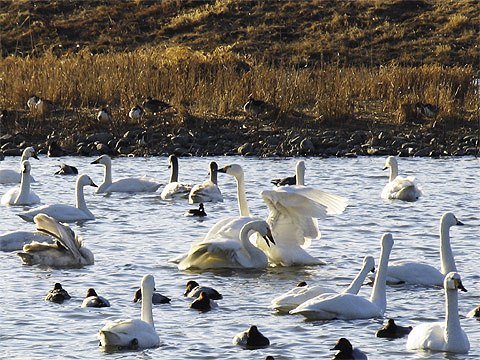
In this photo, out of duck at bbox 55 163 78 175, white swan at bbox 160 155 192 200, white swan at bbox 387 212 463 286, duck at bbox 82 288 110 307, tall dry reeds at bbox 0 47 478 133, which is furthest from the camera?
tall dry reeds at bbox 0 47 478 133

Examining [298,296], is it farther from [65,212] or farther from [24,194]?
[24,194]

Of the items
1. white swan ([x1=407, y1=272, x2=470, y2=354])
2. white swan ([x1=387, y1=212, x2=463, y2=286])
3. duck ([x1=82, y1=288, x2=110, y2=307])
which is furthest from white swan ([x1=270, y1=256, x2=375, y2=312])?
duck ([x1=82, y1=288, x2=110, y2=307])

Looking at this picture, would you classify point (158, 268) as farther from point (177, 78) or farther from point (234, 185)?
point (177, 78)

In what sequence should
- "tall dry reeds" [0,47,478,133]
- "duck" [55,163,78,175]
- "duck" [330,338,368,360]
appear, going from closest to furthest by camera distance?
"duck" [330,338,368,360] → "duck" [55,163,78,175] → "tall dry reeds" [0,47,478,133]

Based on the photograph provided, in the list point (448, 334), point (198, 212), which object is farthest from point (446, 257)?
point (198, 212)

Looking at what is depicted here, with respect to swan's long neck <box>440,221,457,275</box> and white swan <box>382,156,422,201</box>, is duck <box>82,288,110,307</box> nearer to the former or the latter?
swan's long neck <box>440,221,457,275</box>

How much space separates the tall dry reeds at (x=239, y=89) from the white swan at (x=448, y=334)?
49.1 ft

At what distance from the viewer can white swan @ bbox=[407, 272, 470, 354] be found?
7289mm

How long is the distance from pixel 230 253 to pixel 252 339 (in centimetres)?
291

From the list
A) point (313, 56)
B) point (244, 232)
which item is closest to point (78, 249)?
point (244, 232)

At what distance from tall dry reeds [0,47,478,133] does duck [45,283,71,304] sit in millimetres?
13507

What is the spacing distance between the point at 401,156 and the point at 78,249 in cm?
1138

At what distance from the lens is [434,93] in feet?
74.0

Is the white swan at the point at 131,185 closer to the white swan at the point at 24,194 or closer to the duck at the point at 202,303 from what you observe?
the white swan at the point at 24,194
